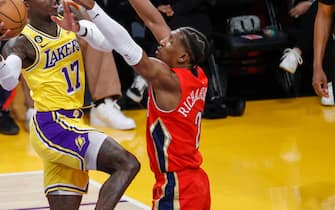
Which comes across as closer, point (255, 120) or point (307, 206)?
point (307, 206)

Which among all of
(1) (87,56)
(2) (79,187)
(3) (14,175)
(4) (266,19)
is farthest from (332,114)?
(2) (79,187)

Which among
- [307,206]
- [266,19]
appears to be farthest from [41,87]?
[266,19]

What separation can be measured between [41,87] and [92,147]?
1.59 feet

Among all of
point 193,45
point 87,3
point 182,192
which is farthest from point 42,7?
point 182,192

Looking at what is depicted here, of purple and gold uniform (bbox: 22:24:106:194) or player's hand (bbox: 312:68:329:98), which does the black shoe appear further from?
player's hand (bbox: 312:68:329:98)

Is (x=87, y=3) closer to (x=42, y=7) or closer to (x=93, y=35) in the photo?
(x=93, y=35)

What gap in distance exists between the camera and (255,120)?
28.0 feet

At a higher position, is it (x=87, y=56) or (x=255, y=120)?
(x=87, y=56)

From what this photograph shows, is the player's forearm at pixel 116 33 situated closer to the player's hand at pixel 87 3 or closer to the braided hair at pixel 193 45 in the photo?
the player's hand at pixel 87 3

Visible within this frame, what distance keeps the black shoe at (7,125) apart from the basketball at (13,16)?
375 cm

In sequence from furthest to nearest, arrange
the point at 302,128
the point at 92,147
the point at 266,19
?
the point at 266,19 → the point at 302,128 → the point at 92,147

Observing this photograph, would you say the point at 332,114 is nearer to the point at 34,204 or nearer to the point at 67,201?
the point at 34,204

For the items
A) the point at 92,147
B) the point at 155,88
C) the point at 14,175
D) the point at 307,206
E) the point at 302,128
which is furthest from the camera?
the point at 302,128

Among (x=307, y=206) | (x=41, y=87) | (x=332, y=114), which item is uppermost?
(x=41, y=87)
